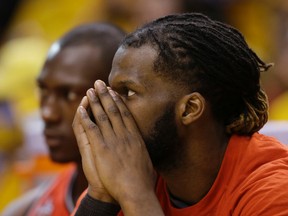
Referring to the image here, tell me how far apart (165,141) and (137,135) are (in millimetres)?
109

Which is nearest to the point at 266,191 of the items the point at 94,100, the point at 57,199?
the point at 94,100

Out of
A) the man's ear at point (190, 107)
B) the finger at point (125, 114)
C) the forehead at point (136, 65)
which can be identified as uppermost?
the forehead at point (136, 65)

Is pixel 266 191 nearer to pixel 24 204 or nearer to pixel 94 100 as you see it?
pixel 94 100

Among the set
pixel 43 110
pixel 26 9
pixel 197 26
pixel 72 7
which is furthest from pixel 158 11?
pixel 197 26

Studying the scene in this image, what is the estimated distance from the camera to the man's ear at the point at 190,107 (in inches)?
120

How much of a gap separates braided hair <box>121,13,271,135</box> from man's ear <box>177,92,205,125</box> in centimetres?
3

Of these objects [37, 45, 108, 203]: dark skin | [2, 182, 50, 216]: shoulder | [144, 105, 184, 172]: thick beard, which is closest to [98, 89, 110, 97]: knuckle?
[144, 105, 184, 172]: thick beard

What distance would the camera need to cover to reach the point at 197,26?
3.17 meters

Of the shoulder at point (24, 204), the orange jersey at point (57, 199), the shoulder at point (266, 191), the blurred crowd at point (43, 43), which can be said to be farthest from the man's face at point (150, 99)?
the blurred crowd at point (43, 43)

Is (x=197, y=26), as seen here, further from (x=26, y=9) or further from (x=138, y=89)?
(x=26, y=9)

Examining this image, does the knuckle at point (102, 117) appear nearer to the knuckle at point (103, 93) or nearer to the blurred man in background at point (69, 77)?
the knuckle at point (103, 93)

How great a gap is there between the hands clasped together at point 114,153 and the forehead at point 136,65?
84 millimetres

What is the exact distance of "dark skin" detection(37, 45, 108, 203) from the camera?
13.9 feet

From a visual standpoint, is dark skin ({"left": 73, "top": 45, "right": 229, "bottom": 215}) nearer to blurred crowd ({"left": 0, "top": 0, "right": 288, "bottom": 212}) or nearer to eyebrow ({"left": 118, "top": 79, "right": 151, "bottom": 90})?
eyebrow ({"left": 118, "top": 79, "right": 151, "bottom": 90})
